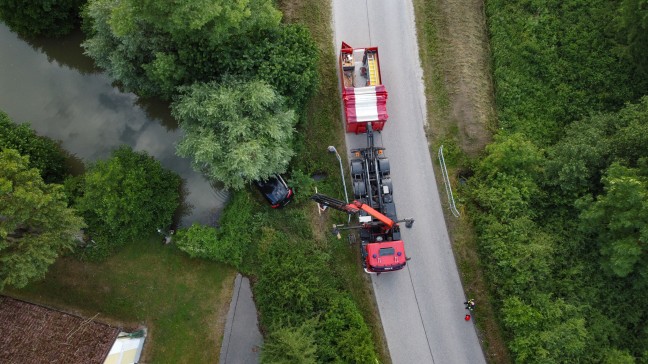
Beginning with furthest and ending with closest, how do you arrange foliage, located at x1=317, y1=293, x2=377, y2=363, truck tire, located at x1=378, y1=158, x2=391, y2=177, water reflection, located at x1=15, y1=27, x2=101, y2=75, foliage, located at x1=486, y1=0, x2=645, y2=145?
water reflection, located at x1=15, y1=27, x2=101, y2=75, foliage, located at x1=486, y1=0, x2=645, y2=145, truck tire, located at x1=378, y1=158, x2=391, y2=177, foliage, located at x1=317, y1=293, x2=377, y2=363

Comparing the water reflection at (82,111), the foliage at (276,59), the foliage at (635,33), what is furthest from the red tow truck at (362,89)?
the foliage at (635,33)

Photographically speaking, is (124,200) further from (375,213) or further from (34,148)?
(375,213)

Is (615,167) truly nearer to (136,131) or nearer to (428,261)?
(428,261)

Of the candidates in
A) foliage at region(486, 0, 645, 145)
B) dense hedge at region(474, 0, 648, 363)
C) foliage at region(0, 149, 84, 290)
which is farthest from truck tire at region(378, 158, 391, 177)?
foliage at region(0, 149, 84, 290)

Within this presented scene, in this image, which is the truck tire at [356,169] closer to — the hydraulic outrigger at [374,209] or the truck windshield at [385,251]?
the hydraulic outrigger at [374,209]

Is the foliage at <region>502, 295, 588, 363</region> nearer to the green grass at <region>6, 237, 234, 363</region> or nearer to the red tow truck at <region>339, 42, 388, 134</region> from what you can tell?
the red tow truck at <region>339, 42, 388, 134</region>
